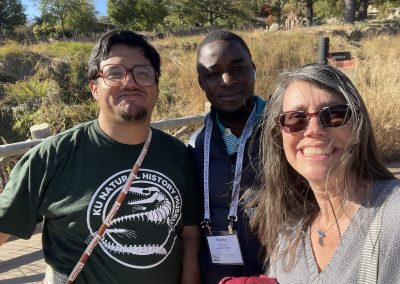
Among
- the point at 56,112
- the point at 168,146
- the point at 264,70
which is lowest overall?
the point at 56,112

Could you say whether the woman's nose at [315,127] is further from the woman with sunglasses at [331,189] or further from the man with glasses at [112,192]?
the man with glasses at [112,192]

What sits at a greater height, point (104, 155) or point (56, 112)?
point (104, 155)

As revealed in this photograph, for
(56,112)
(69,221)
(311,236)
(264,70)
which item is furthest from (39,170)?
(56,112)

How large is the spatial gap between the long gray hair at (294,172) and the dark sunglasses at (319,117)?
3cm

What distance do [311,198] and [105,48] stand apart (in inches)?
48.3

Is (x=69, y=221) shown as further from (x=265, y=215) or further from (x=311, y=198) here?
(x=311, y=198)

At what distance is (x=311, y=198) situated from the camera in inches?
81.3

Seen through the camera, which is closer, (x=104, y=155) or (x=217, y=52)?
(x=104, y=155)

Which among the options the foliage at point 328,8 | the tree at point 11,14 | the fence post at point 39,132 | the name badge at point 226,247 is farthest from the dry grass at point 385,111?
the foliage at point 328,8

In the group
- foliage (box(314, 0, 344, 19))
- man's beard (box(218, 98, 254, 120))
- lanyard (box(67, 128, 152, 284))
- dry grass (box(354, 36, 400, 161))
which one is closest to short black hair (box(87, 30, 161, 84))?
man's beard (box(218, 98, 254, 120))

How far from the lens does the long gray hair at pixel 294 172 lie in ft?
5.75

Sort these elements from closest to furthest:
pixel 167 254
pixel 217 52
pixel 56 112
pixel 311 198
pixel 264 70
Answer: pixel 311 198 < pixel 167 254 < pixel 217 52 < pixel 264 70 < pixel 56 112

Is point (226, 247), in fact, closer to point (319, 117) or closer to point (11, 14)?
point (319, 117)

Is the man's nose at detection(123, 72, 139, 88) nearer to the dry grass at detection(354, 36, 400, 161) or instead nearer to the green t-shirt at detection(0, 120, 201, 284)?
the green t-shirt at detection(0, 120, 201, 284)
